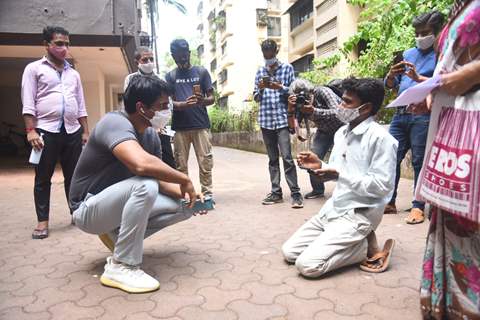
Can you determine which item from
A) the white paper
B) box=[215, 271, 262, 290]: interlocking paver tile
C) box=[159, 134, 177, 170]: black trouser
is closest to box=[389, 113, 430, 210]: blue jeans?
the white paper

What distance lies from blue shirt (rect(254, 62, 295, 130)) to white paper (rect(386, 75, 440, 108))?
2.69 meters

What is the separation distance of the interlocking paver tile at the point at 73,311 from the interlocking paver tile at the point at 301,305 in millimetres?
992

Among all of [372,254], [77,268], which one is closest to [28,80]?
[77,268]

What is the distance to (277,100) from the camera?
15.9 feet

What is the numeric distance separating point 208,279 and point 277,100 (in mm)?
2694

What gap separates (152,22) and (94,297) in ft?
56.7

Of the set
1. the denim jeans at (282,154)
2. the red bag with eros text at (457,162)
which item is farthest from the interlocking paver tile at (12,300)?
the denim jeans at (282,154)

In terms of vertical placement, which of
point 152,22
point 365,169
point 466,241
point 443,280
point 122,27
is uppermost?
point 152,22

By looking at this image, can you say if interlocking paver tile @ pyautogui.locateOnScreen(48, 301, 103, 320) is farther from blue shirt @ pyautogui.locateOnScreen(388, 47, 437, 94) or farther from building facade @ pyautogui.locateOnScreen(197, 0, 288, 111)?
building facade @ pyautogui.locateOnScreen(197, 0, 288, 111)

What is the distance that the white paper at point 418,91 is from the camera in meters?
1.93

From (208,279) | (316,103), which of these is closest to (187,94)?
(316,103)

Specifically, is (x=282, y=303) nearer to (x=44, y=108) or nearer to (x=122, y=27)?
(x=44, y=108)

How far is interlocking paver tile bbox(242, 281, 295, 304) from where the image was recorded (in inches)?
93.6

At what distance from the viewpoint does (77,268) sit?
2.95m
